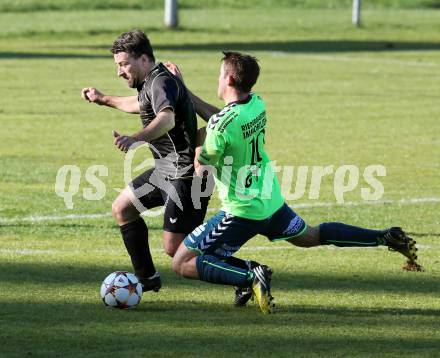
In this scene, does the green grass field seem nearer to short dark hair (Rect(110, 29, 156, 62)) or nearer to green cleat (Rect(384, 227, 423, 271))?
green cleat (Rect(384, 227, 423, 271))

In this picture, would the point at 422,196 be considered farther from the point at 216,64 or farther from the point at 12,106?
the point at 216,64

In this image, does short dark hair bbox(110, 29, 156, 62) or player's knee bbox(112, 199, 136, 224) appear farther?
player's knee bbox(112, 199, 136, 224)

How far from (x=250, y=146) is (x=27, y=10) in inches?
1863

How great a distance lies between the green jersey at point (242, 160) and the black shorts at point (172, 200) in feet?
1.60

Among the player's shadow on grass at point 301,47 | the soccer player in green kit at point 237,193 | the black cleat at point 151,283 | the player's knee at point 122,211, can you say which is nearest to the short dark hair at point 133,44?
the soccer player in green kit at point 237,193

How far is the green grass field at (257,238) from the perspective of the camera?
8.09 m

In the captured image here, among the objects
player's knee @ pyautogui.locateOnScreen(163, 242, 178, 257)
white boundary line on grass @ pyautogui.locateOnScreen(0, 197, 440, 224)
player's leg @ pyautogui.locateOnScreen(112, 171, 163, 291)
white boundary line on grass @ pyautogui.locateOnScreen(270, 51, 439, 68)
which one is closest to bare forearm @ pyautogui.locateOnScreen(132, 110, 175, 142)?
player's leg @ pyautogui.locateOnScreen(112, 171, 163, 291)

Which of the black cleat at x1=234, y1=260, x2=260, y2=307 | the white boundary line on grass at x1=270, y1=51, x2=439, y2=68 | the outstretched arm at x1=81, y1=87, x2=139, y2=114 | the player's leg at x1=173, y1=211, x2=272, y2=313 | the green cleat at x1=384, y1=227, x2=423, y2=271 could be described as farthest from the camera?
the white boundary line on grass at x1=270, y1=51, x2=439, y2=68

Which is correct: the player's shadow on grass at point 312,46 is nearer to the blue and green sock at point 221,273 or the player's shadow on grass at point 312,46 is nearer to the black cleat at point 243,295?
the black cleat at point 243,295

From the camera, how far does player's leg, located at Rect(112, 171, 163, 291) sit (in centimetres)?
930

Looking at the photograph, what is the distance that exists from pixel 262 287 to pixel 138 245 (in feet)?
3.94

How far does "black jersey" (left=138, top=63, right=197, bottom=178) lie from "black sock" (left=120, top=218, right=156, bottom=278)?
0.47 meters

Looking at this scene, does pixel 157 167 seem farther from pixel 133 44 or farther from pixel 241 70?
pixel 241 70

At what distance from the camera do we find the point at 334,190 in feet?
50.2
